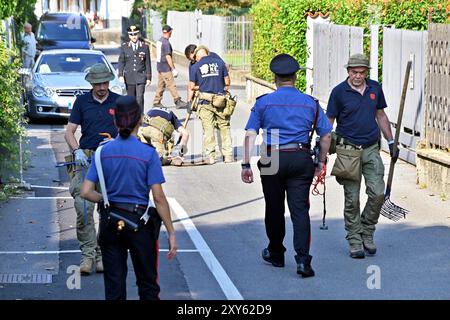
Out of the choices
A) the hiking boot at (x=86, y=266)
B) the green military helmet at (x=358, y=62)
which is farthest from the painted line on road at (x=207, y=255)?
the green military helmet at (x=358, y=62)

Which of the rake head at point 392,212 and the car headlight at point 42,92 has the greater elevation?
the car headlight at point 42,92

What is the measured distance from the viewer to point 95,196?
729 centimetres

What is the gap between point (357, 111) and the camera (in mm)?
10227

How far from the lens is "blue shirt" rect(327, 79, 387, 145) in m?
10.2

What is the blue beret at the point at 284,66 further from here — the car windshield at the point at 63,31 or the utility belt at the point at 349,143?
the car windshield at the point at 63,31

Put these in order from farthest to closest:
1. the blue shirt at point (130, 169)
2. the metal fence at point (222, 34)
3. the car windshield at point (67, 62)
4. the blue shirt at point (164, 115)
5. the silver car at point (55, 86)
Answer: the metal fence at point (222, 34), the car windshield at point (67, 62), the silver car at point (55, 86), the blue shirt at point (164, 115), the blue shirt at point (130, 169)

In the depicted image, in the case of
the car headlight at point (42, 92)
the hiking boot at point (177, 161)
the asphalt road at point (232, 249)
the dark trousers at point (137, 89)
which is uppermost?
the dark trousers at point (137, 89)

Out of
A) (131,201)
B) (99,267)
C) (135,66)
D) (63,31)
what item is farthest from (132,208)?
(63,31)

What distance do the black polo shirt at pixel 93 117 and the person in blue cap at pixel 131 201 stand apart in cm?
230

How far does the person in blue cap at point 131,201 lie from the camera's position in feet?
23.3

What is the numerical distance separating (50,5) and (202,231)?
2604 inches

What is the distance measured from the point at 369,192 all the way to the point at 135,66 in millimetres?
11073

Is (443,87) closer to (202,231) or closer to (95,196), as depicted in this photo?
(202,231)

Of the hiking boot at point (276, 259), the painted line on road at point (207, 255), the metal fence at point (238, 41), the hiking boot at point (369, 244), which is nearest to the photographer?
the painted line on road at point (207, 255)
